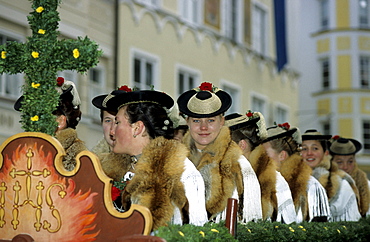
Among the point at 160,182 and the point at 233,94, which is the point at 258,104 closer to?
the point at 233,94

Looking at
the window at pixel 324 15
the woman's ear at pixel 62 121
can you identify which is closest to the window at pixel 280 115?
the window at pixel 324 15

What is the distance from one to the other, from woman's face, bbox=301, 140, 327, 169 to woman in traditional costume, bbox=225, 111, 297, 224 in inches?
80.1

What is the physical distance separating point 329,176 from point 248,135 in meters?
2.35

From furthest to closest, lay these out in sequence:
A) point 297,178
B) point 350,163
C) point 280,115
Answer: point 280,115
point 350,163
point 297,178

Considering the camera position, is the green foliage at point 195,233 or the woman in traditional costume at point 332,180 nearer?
the green foliage at point 195,233

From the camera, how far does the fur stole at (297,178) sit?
7234 millimetres

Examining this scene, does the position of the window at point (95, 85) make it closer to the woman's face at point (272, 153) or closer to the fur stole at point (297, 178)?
the woman's face at point (272, 153)

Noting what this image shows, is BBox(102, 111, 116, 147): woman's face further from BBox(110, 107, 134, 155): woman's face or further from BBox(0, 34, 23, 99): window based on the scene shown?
BBox(0, 34, 23, 99): window

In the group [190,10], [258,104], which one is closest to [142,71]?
[190,10]

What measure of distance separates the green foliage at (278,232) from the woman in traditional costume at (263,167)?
436mm

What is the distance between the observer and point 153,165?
4102 millimetres

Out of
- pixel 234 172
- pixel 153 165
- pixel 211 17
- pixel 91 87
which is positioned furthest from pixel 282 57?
pixel 153 165

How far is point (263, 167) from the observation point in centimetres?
649

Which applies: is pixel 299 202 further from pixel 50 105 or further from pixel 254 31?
pixel 254 31
